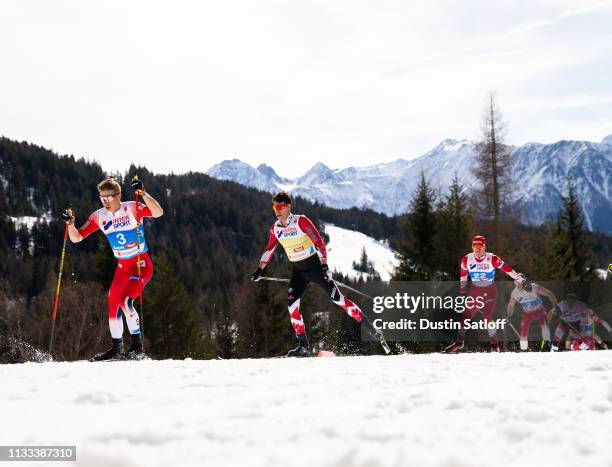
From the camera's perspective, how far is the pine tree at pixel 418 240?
28281 mm

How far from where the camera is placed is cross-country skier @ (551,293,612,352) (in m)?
14.9

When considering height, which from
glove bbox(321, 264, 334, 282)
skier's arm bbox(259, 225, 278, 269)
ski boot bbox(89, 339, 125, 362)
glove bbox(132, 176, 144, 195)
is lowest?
ski boot bbox(89, 339, 125, 362)

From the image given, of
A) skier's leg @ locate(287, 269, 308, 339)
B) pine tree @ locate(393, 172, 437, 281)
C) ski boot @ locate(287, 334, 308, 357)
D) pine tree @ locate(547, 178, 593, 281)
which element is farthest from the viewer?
pine tree @ locate(547, 178, 593, 281)

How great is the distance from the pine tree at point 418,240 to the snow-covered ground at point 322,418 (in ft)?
76.6

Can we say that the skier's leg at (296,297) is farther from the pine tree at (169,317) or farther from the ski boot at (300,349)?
the pine tree at (169,317)

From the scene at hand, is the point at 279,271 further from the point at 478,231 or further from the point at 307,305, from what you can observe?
the point at 478,231

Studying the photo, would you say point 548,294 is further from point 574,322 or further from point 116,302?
point 116,302

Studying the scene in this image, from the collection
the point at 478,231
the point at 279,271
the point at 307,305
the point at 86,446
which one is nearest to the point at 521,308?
the point at 86,446

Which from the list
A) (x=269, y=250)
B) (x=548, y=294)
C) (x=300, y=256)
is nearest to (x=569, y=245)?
(x=548, y=294)

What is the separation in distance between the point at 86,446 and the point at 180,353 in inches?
1325

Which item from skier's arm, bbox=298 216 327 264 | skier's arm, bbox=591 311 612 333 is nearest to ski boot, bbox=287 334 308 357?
skier's arm, bbox=298 216 327 264

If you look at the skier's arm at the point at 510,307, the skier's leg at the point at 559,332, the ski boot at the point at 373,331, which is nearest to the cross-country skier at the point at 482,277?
the skier's arm at the point at 510,307

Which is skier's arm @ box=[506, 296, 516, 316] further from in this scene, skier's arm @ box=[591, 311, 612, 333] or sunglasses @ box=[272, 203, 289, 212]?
sunglasses @ box=[272, 203, 289, 212]

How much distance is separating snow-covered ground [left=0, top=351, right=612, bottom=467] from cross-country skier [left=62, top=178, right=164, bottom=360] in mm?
3016
